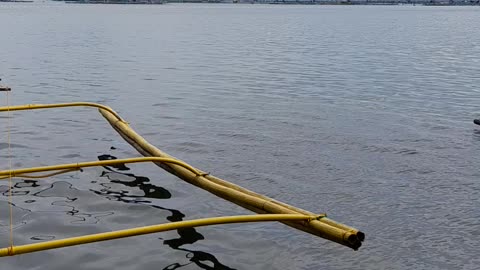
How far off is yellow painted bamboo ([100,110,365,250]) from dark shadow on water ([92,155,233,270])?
0.58 metres

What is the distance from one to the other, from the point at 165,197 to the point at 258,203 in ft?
9.86

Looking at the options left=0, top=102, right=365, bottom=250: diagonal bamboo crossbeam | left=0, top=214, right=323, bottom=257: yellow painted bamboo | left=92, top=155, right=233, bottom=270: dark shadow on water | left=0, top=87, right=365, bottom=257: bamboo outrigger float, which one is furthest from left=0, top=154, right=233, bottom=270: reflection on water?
left=0, top=214, right=323, bottom=257: yellow painted bamboo

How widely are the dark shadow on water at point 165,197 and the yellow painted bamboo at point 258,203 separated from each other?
0.58 meters

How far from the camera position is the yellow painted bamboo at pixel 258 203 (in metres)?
7.57

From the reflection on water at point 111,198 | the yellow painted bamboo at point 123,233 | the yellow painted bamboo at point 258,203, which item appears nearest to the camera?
the yellow painted bamboo at point 123,233

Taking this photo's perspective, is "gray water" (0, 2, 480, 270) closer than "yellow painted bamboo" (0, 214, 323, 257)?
No

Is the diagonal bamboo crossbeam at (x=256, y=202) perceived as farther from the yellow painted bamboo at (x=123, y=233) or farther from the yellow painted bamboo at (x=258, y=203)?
the yellow painted bamboo at (x=123, y=233)

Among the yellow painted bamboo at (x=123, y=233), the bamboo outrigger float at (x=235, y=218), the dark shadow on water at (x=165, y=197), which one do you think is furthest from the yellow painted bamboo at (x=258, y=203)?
the dark shadow on water at (x=165, y=197)

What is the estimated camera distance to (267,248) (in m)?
9.29

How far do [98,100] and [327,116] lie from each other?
8.91m

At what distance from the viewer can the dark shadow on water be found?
28.5 feet

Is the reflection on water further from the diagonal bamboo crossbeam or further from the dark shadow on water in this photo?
the diagonal bamboo crossbeam

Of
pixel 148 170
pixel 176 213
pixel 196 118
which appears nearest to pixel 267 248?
pixel 176 213

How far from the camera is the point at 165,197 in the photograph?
37.9ft
